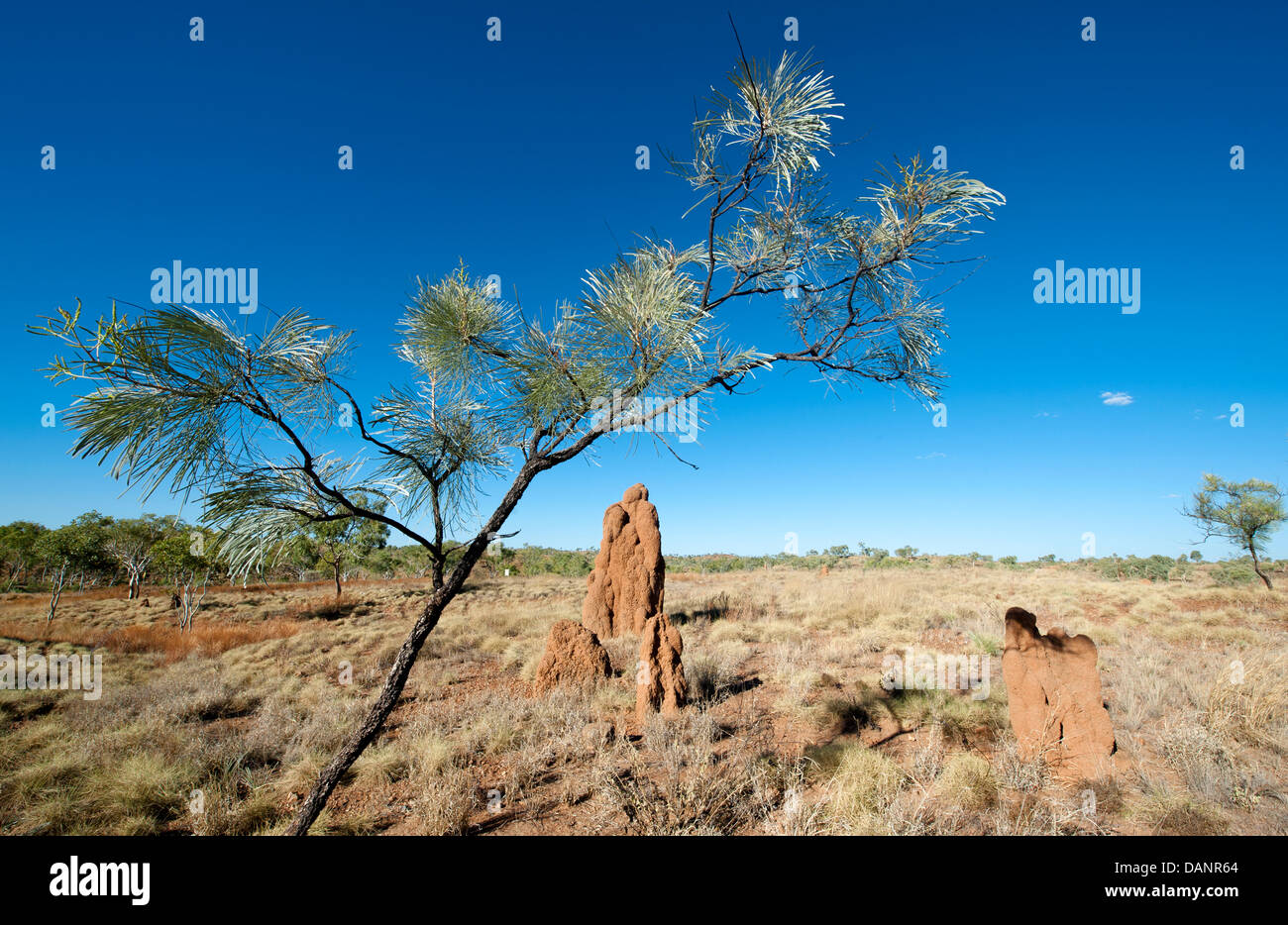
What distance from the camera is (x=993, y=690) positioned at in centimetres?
679

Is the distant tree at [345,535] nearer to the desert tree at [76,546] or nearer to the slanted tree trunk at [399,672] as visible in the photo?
the slanted tree trunk at [399,672]

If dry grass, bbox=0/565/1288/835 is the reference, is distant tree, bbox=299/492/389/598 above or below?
above

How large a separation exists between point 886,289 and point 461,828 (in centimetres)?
482

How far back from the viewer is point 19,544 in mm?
28375

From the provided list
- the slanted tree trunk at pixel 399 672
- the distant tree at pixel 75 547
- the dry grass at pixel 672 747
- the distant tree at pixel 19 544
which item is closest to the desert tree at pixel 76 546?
the distant tree at pixel 75 547

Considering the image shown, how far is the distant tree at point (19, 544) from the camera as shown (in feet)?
92.8

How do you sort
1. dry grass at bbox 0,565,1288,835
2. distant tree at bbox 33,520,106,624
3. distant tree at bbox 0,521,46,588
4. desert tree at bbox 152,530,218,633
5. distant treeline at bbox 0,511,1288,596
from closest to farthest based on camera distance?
dry grass at bbox 0,565,1288,835 < desert tree at bbox 152,530,218,633 < distant treeline at bbox 0,511,1288,596 < distant tree at bbox 33,520,106,624 < distant tree at bbox 0,521,46,588

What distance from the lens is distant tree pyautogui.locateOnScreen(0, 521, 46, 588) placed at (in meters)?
28.3

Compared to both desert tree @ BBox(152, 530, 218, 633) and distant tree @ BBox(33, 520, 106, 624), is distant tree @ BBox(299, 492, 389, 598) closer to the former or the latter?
desert tree @ BBox(152, 530, 218, 633)

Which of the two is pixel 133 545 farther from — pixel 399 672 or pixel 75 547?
pixel 399 672

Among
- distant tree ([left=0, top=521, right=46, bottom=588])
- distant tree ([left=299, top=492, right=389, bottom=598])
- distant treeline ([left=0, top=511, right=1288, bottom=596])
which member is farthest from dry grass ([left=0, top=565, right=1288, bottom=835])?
distant tree ([left=0, top=521, right=46, bottom=588])

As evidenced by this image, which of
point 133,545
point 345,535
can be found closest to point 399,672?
point 345,535
